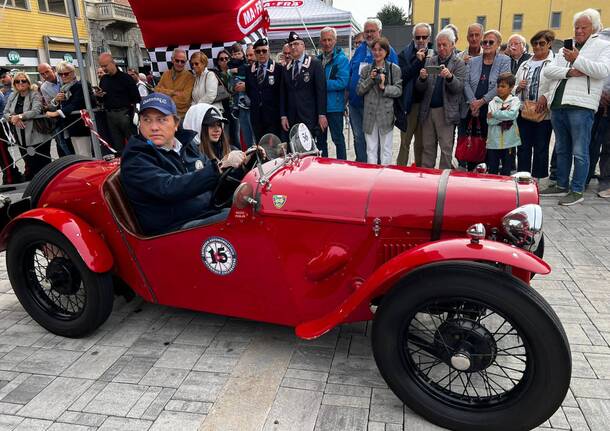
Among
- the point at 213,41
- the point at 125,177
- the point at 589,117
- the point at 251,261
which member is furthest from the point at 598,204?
the point at 213,41

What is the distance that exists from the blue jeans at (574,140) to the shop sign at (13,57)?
22.7 meters

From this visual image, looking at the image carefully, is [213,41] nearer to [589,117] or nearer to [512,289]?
[589,117]

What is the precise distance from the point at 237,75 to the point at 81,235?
4.82 meters

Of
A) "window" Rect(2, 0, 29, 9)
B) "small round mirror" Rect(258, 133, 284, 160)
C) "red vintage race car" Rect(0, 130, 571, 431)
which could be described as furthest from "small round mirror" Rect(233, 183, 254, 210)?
"window" Rect(2, 0, 29, 9)

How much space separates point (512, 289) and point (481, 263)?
161 millimetres

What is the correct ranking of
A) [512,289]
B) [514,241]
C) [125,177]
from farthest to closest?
1. [125,177]
2. [514,241]
3. [512,289]

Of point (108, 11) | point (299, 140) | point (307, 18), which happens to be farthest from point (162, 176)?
point (108, 11)

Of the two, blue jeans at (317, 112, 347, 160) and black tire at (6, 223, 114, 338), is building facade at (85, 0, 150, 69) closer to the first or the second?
blue jeans at (317, 112, 347, 160)

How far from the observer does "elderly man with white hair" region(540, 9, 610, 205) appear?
4.66m

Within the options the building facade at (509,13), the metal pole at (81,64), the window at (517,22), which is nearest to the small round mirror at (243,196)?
the metal pole at (81,64)

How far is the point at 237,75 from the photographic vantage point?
6.96m

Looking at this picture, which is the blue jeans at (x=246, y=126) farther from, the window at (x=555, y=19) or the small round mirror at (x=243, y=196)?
the window at (x=555, y=19)

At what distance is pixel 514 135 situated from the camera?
5.29 metres

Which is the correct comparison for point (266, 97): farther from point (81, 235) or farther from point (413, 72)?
point (81, 235)
